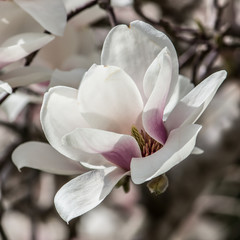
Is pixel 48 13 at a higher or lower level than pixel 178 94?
higher

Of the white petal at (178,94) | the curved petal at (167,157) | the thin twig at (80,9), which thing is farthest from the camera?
the thin twig at (80,9)

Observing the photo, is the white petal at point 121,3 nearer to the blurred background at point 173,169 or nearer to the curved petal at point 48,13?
the blurred background at point 173,169

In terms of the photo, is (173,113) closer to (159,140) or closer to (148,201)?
(159,140)

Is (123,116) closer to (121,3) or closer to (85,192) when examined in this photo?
(85,192)

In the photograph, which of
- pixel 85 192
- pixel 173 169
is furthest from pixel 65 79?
pixel 173 169

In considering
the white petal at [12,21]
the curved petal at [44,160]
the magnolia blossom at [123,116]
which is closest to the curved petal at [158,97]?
the magnolia blossom at [123,116]

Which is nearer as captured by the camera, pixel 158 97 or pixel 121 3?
pixel 158 97

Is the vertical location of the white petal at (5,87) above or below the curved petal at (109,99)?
above
